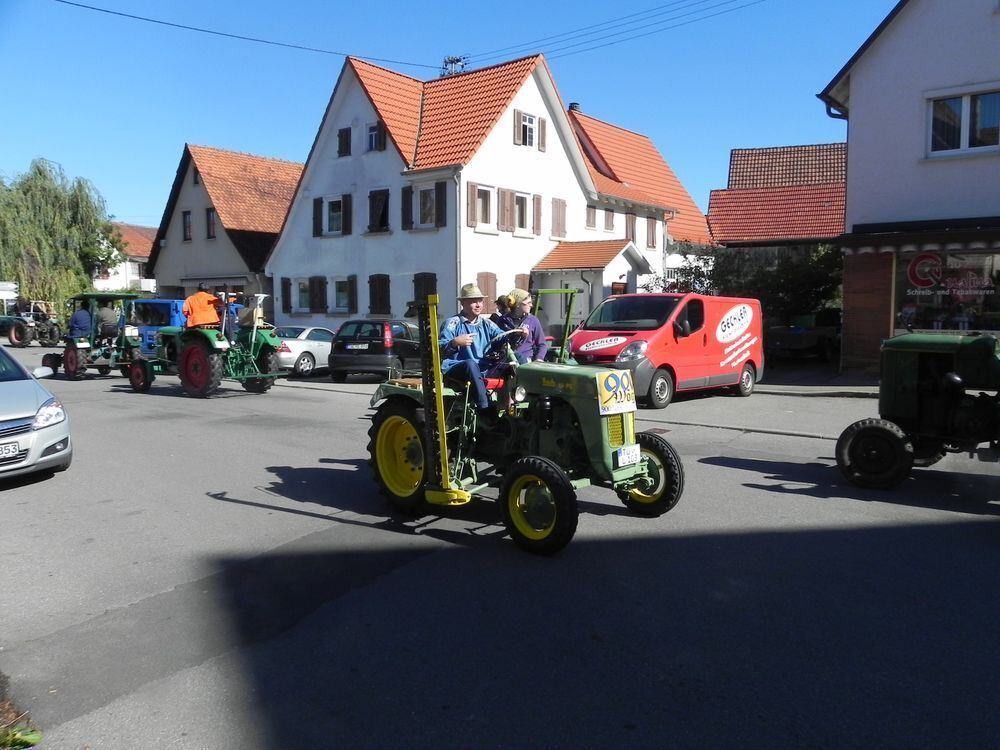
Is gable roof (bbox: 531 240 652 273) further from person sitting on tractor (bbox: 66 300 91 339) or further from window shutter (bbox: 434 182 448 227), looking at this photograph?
person sitting on tractor (bbox: 66 300 91 339)

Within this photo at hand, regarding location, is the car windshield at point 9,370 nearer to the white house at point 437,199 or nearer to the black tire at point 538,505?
the black tire at point 538,505

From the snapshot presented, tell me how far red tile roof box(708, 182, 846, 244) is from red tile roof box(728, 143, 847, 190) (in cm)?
425

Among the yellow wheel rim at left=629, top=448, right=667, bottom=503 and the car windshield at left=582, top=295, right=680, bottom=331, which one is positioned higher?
the car windshield at left=582, top=295, right=680, bottom=331

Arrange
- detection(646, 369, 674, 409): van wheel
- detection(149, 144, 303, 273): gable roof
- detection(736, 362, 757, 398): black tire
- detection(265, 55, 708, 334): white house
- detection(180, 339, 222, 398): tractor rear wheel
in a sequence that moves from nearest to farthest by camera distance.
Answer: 1. detection(646, 369, 674, 409): van wheel
2. detection(180, 339, 222, 398): tractor rear wheel
3. detection(736, 362, 757, 398): black tire
4. detection(265, 55, 708, 334): white house
5. detection(149, 144, 303, 273): gable roof

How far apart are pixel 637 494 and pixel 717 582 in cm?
148

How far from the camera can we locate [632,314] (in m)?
14.1

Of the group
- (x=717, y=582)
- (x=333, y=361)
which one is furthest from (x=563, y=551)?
(x=333, y=361)

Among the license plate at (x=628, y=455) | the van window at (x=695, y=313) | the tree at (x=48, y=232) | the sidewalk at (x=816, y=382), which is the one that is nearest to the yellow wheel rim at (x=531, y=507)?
the license plate at (x=628, y=455)

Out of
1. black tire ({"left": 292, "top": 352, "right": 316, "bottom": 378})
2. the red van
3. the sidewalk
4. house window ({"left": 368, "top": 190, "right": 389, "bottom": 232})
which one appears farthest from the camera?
house window ({"left": 368, "top": 190, "right": 389, "bottom": 232})

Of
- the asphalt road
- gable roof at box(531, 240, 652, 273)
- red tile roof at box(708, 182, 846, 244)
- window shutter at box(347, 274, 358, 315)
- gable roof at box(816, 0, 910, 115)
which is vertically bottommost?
the asphalt road

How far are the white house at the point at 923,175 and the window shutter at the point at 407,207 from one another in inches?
522

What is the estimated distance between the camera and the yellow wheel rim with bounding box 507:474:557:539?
5.49 m

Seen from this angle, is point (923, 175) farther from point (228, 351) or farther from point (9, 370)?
point (9, 370)

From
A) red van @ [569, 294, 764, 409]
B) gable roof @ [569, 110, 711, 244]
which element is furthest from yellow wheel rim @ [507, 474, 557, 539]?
gable roof @ [569, 110, 711, 244]
